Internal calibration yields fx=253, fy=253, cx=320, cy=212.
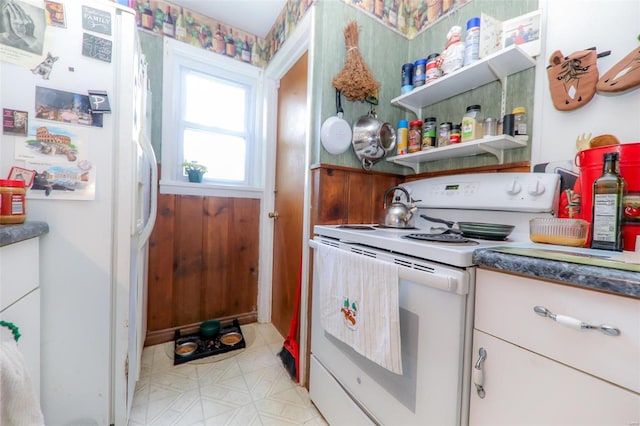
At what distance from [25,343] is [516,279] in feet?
4.79

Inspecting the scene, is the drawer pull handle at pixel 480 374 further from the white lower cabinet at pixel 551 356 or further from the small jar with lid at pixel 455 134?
the small jar with lid at pixel 455 134

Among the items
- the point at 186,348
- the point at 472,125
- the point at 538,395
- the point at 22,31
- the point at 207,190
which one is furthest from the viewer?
the point at 207,190

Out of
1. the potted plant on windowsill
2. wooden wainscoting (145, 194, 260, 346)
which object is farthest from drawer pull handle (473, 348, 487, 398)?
the potted plant on windowsill

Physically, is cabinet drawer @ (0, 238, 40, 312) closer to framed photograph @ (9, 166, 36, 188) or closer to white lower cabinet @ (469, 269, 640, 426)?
framed photograph @ (9, 166, 36, 188)

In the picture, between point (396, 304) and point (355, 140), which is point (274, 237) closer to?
point (355, 140)

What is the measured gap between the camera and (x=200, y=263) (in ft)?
6.61

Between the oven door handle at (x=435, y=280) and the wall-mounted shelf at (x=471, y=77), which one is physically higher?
the wall-mounted shelf at (x=471, y=77)

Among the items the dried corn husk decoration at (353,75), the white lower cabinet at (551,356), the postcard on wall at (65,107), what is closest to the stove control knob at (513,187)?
the white lower cabinet at (551,356)

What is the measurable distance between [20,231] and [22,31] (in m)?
0.69

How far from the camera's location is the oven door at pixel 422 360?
698 millimetres

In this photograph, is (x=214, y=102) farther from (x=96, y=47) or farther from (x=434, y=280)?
(x=434, y=280)

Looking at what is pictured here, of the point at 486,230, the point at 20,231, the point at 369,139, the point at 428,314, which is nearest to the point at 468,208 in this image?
the point at 486,230

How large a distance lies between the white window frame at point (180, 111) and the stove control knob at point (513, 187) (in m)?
1.74

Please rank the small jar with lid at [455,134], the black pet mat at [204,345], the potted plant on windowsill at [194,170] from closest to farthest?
the small jar with lid at [455,134] → the black pet mat at [204,345] → the potted plant on windowsill at [194,170]
